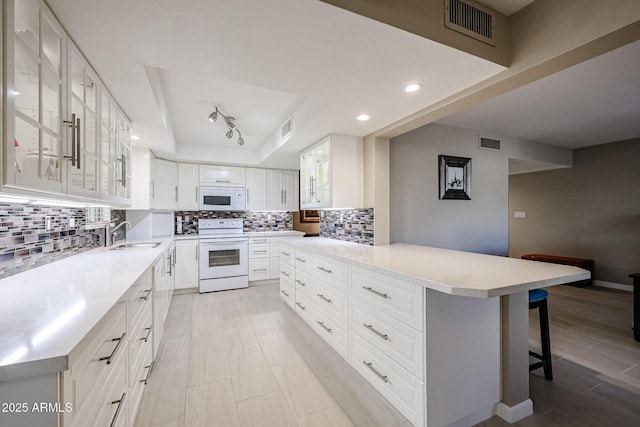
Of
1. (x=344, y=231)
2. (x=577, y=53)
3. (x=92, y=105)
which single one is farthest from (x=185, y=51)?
(x=344, y=231)

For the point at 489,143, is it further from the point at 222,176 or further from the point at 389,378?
the point at 222,176

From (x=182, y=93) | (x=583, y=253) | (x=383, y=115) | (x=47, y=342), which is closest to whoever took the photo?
(x=47, y=342)

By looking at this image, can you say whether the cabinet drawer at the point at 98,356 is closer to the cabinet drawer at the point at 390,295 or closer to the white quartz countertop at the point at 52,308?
the white quartz countertop at the point at 52,308

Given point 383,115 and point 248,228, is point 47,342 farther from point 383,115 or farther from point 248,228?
point 248,228

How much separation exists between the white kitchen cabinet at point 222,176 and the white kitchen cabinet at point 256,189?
0.42 feet

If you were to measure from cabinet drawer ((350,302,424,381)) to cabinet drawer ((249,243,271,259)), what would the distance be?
9.63 ft

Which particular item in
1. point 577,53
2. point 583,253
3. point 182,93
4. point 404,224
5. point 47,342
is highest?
point 182,93

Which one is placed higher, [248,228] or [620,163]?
[620,163]

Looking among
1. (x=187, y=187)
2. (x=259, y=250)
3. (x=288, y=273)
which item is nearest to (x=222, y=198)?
(x=187, y=187)

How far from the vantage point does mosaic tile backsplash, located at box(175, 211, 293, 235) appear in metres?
4.79

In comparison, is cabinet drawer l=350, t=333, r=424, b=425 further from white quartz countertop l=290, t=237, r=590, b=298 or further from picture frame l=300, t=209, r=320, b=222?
picture frame l=300, t=209, r=320, b=222

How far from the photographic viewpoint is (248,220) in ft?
17.4

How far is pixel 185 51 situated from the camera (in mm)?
1438

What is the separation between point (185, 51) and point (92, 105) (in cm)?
75
